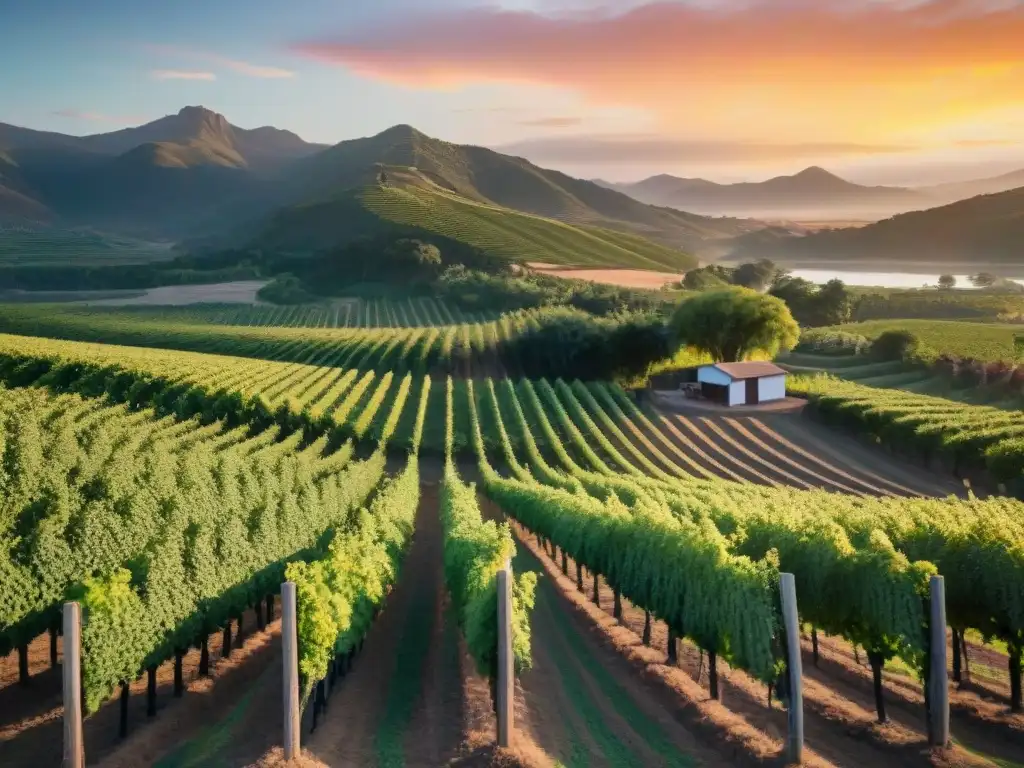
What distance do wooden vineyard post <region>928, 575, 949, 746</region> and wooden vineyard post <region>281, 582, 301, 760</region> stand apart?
22.9 feet

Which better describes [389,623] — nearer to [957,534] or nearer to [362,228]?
[957,534]

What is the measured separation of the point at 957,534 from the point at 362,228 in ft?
545

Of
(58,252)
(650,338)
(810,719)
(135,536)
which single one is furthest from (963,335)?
(58,252)

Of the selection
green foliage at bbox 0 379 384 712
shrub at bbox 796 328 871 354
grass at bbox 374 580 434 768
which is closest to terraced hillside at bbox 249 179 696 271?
shrub at bbox 796 328 871 354

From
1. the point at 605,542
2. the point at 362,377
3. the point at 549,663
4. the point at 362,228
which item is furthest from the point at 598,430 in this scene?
the point at 362,228

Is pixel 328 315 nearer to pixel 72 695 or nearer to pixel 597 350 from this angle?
pixel 597 350

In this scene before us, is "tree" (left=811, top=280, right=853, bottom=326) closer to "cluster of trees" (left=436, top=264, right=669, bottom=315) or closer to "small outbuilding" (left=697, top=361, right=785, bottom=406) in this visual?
"cluster of trees" (left=436, top=264, right=669, bottom=315)

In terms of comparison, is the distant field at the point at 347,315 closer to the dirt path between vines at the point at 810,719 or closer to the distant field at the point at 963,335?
the distant field at the point at 963,335

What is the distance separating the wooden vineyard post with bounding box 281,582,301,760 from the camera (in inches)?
364

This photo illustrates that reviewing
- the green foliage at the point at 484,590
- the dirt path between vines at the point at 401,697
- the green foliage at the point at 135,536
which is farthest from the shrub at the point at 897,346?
the green foliage at the point at 484,590

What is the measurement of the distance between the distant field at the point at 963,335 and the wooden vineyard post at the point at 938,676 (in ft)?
207

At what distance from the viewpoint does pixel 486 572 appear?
40.5 ft

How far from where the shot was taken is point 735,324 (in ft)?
236

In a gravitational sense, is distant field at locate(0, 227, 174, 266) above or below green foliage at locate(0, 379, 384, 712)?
above
